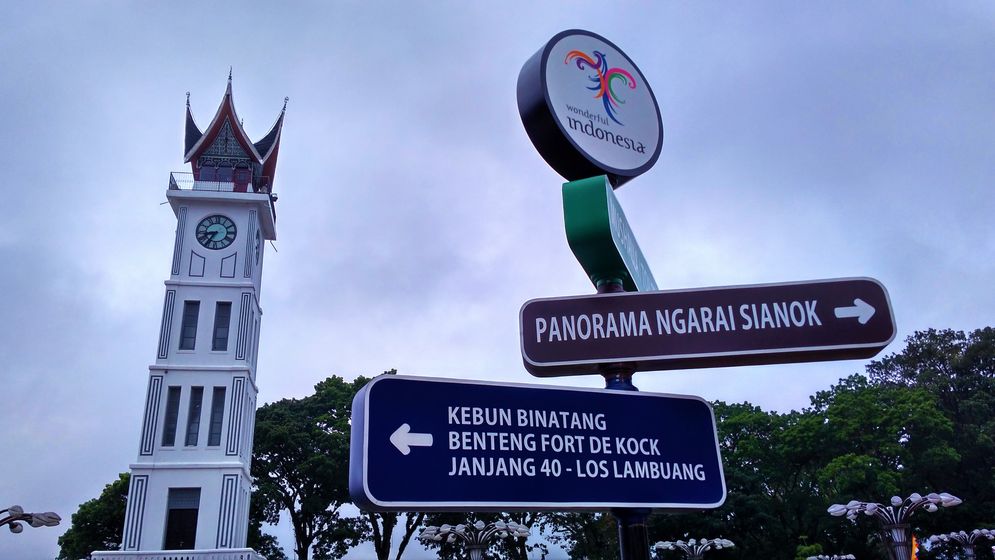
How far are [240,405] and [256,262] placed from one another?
648 centimetres

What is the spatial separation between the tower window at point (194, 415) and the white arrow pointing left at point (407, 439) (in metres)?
27.5

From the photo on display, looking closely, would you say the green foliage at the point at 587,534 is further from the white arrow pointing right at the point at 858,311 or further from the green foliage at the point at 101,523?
the white arrow pointing right at the point at 858,311

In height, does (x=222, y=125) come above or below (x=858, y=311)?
above

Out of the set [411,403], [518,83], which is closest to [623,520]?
[411,403]

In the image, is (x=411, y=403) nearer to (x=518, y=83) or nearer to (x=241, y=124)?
(x=518, y=83)

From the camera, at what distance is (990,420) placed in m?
32.2

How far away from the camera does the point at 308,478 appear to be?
31469mm

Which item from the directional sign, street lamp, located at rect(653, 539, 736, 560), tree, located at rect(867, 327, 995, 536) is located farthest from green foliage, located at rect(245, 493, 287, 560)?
the directional sign

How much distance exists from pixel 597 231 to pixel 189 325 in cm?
2869

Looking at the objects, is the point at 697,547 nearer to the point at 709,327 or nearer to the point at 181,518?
the point at 181,518

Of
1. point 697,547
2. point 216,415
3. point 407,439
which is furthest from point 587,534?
point 407,439

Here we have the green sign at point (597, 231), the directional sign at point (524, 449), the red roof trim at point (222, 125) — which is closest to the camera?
the directional sign at point (524, 449)

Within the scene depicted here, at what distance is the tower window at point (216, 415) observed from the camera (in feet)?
89.1

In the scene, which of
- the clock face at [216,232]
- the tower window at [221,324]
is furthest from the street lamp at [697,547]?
the clock face at [216,232]
